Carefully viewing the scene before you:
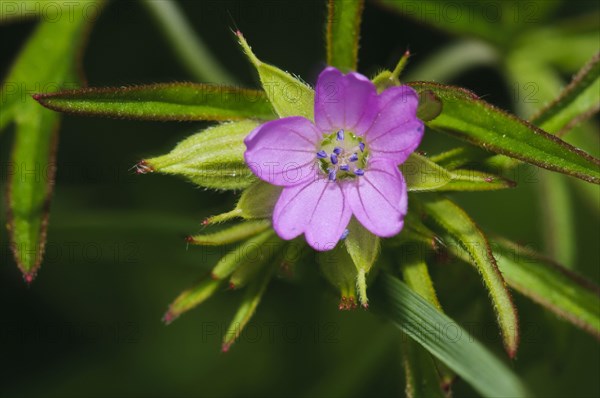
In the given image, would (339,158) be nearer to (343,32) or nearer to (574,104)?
A: (343,32)

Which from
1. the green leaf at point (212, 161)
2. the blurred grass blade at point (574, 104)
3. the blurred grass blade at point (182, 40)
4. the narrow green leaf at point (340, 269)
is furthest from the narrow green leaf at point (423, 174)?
the blurred grass blade at point (182, 40)

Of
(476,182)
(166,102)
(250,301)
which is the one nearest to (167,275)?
(250,301)

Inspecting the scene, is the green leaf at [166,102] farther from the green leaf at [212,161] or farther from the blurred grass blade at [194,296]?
the blurred grass blade at [194,296]

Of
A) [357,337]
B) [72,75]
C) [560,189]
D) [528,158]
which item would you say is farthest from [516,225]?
[72,75]

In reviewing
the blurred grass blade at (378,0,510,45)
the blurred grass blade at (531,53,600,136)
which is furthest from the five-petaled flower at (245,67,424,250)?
the blurred grass blade at (378,0,510,45)

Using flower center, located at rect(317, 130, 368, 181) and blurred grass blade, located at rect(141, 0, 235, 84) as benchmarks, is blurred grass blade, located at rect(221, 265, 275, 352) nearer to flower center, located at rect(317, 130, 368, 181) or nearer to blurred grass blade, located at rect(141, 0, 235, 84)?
flower center, located at rect(317, 130, 368, 181)
